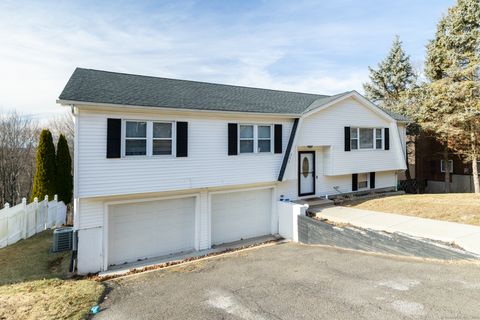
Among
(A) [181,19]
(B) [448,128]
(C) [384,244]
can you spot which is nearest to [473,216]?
(C) [384,244]

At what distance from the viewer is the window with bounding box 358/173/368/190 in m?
16.9

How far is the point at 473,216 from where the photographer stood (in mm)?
9891

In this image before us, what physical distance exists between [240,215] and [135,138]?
5.92 m

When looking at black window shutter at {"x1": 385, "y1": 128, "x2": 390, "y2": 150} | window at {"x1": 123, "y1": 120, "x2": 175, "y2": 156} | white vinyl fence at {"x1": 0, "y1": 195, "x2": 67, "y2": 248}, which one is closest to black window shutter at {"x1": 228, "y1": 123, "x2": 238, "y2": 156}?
window at {"x1": 123, "y1": 120, "x2": 175, "y2": 156}

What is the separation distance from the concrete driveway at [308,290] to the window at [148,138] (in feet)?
13.9

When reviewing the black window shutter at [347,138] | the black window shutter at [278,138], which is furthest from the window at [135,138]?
the black window shutter at [347,138]

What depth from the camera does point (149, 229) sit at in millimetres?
10945

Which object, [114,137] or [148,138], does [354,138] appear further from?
[114,137]

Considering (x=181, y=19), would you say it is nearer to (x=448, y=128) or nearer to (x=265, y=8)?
(x=265, y=8)

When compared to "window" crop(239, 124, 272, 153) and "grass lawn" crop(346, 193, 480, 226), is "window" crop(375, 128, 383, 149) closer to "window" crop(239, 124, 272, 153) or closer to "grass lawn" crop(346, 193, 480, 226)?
"grass lawn" crop(346, 193, 480, 226)

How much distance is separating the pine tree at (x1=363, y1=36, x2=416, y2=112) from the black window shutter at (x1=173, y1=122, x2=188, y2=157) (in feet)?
70.8

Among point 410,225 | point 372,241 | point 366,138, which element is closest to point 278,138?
point 372,241

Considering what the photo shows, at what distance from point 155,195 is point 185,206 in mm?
1463

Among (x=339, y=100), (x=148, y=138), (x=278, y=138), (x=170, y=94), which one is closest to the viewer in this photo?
(x=148, y=138)
